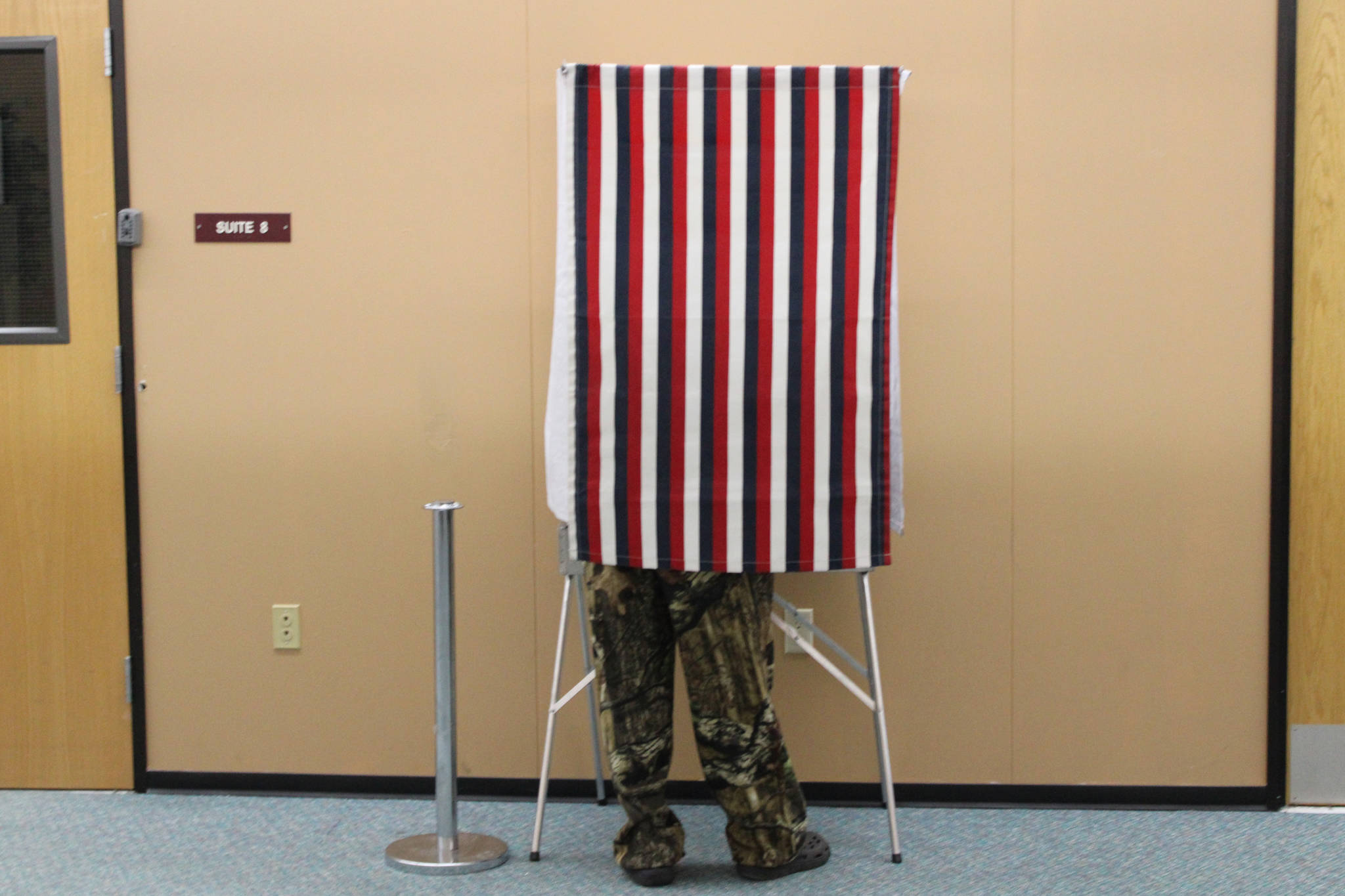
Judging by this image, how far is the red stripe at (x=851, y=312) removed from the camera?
2.26 m

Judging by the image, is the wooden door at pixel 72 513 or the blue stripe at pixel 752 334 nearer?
the blue stripe at pixel 752 334

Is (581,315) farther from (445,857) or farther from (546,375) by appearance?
(445,857)

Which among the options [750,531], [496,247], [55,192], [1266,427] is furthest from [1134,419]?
[55,192]

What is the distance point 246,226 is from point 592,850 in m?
1.67

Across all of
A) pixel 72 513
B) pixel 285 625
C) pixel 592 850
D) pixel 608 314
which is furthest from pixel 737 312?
pixel 72 513

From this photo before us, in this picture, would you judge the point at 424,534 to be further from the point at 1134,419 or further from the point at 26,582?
the point at 1134,419

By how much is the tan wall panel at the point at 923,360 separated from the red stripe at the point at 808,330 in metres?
0.55

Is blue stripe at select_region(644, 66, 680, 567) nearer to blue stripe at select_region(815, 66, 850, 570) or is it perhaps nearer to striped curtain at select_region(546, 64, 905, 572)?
striped curtain at select_region(546, 64, 905, 572)

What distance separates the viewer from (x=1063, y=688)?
2789 mm

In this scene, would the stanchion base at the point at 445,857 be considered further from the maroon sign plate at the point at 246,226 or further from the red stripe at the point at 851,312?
the maroon sign plate at the point at 246,226

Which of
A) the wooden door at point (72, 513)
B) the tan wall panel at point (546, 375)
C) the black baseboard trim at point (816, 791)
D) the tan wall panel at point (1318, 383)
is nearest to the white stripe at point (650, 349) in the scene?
the tan wall panel at point (546, 375)

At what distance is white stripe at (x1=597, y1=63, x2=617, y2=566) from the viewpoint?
2.26 m

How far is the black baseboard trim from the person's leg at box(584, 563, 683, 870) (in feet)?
1.54

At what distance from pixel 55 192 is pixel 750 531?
75.5 inches
